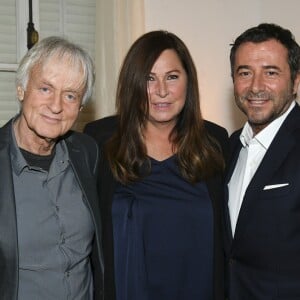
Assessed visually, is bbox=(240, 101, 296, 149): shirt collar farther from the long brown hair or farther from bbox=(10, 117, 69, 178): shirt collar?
bbox=(10, 117, 69, 178): shirt collar

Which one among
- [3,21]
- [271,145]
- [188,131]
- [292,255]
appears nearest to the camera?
[292,255]

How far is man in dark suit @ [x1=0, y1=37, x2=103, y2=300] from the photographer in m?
1.69

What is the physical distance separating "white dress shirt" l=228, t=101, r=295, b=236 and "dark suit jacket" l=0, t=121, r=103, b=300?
58cm

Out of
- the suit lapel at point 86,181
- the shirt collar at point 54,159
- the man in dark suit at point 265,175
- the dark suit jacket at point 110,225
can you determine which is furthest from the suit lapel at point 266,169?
the shirt collar at point 54,159

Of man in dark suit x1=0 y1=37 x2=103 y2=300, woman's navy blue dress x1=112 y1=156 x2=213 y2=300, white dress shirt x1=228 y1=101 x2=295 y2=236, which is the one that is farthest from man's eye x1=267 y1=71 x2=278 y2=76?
man in dark suit x1=0 y1=37 x2=103 y2=300

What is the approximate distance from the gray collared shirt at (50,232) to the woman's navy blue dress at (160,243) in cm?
19

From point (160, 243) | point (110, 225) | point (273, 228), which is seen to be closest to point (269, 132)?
point (273, 228)

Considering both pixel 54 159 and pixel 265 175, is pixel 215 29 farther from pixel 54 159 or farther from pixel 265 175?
pixel 54 159

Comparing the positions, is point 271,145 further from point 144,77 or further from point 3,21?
point 3,21

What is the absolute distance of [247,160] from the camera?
202 cm

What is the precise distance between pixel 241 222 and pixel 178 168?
0.39 m

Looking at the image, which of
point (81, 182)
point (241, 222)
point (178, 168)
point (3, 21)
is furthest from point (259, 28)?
point (3, 21)

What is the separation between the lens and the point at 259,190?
1.84 meters

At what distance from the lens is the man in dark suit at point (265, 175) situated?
178cm
